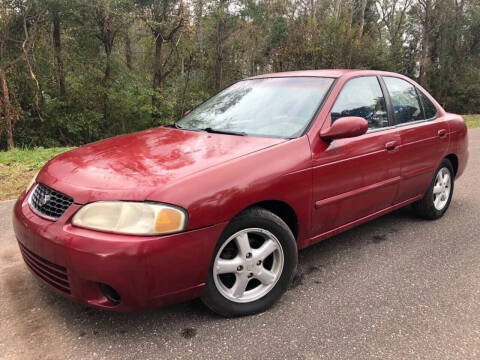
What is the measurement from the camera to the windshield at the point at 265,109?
3.01 meters

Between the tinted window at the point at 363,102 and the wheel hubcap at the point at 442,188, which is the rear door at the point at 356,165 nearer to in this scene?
the tinted window at the point at 363,102

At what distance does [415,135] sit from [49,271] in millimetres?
3166

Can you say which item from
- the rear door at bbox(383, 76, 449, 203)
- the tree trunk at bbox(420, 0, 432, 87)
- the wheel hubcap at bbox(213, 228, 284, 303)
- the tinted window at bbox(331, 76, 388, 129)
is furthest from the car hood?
the tree trunk at bbox(420, 0, 432, 87)

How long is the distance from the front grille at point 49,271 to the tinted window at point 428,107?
11.7 ft

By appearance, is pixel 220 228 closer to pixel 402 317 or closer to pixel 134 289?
pixel 134 289

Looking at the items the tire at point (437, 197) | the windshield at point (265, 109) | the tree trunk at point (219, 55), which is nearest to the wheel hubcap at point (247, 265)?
the windshield at point (265, 109)

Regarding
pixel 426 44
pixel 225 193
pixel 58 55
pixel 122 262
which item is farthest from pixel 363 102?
pixel 426 44

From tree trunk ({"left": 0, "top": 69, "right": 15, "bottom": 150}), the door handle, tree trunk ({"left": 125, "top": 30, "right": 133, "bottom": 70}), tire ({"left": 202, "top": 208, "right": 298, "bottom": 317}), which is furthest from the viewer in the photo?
tree trunk ({"left": 125, "top": 30, "right": 133, "bottom": 70})

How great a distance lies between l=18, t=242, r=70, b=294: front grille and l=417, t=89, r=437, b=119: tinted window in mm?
3577

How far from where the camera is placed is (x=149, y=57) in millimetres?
16328

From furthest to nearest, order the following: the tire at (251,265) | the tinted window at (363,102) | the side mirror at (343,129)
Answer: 1. the tinted window at (363,102)
2. the side mirror at (343,129)
3. the tire at (251,265)

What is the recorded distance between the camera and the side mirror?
2.83 meters

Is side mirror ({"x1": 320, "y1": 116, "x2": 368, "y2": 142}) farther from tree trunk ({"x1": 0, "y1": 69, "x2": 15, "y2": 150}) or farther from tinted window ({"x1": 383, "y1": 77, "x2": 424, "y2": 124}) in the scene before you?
tree trunk ({"x1": 0, "y1": 69, "x2": 15, "y2": 150})

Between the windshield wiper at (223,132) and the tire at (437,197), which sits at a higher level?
the windshield wiper at (223,132)
